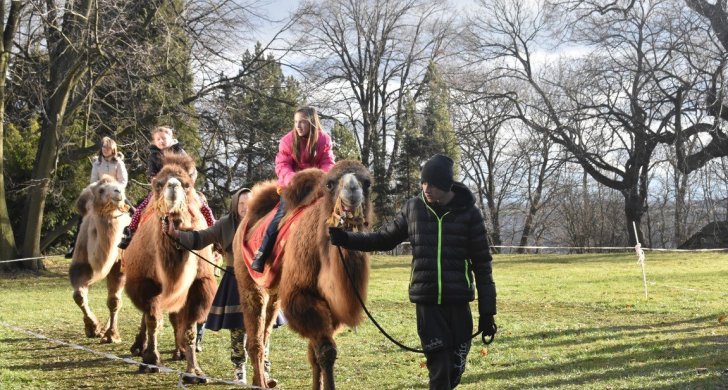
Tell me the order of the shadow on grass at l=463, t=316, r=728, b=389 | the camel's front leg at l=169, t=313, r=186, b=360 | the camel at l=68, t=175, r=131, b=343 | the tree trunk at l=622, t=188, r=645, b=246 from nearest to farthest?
1. the shadow on grass at l=463, t=316, r=728, b=389
2. the camel's front leg at l=169, t=313, r=186, b=360
3. the camel at l=68, t=175, r=131, b=343
4. the tree trunk at l=622, t=188, r=645, b=246

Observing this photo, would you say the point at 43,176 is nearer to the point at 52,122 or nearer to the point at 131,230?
the point at 52,122

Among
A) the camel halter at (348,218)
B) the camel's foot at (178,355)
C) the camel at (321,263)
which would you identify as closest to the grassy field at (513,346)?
the camel's foot at (178,355)

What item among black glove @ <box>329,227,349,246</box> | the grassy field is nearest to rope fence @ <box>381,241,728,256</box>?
the grassy field

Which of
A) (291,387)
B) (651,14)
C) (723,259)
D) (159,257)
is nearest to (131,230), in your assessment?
(159,257)

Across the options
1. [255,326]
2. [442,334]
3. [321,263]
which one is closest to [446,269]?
[442,334]

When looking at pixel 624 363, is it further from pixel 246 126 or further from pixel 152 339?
pixel 246 126

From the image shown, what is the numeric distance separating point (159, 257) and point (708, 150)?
1149 inches

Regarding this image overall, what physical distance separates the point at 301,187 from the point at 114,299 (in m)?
4.76

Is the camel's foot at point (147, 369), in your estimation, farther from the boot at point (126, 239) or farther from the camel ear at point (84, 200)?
the camel ear at point (84, 200)

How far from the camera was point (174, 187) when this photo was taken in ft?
24.5

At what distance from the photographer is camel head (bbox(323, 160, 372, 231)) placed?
5512mm

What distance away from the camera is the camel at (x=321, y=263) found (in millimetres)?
5664

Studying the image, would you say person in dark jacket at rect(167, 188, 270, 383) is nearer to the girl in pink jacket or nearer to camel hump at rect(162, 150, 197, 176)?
camel hump at rect(162, 150, 197, 176)

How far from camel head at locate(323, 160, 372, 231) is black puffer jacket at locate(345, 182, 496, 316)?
1.74 feet
